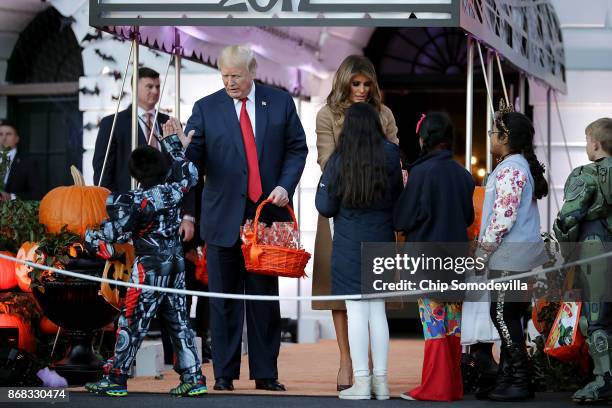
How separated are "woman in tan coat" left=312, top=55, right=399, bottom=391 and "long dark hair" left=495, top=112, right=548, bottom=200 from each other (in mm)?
716

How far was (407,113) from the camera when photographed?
622 inches

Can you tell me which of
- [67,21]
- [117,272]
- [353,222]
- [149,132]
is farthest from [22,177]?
[353,222]

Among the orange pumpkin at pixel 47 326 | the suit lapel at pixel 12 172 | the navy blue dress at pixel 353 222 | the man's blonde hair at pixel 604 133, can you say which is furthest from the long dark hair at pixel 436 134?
the suit lapel at pixel 12 172

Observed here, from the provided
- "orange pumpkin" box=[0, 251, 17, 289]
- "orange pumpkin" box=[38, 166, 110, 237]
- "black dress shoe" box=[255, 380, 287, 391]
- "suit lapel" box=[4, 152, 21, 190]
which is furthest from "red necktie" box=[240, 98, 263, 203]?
"suit lapel" box=[4, 152, 21, 190]

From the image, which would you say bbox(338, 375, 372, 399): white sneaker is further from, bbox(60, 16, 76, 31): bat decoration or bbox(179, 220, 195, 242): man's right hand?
bbox(60, 16, 76, 31): bat decoration

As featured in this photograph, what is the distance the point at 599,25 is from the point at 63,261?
232 inches

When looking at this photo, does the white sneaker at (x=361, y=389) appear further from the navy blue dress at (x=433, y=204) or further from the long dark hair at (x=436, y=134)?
the long dark hair at (x=436, y=134)

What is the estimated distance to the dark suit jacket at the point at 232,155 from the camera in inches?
338

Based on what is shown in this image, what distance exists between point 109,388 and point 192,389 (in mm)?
473

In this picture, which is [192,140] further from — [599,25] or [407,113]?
[407,113]

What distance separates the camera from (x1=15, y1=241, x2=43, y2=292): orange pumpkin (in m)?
9.20

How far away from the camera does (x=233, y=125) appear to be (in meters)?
8.64

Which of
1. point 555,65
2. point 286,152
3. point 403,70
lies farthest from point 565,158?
point 286,152

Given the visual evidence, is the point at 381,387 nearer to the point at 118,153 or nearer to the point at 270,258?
the point at 270,258
